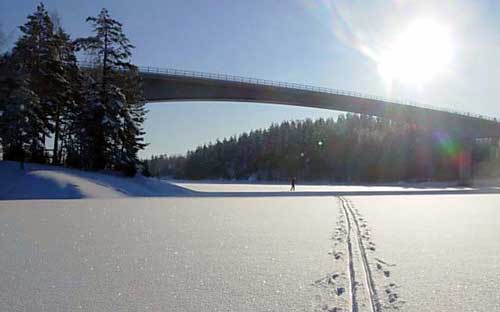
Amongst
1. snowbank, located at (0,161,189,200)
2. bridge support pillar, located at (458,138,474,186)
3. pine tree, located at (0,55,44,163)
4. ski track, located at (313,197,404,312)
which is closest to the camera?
ski track, located at (313,197,404,312)

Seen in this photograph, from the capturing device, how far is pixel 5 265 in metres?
5.95

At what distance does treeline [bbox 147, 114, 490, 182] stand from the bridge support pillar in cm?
105

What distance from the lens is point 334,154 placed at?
101 metres

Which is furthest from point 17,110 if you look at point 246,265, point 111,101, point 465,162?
point 465,162

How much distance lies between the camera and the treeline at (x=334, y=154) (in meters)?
79.5

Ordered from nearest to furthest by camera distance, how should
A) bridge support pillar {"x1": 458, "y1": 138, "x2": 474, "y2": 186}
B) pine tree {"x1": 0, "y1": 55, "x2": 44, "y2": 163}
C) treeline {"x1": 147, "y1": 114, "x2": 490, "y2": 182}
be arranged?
pine tree {"x1": 0, "y1": 55, "x2": 44, "y2": 163}
bridge support pillar {"x1": 458, "y1": 138, "x2": 474, "y2": 186}
treeline {"x1": 147, "y1": 114, "x2": 490, "y2": 182}

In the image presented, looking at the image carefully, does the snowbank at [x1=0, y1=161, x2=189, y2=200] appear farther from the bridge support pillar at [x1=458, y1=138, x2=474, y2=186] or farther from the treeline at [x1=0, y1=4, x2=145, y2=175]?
the bridge support pillar at [x1=458, y1=138, x2=474, y2=186]

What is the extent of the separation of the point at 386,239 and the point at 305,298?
182 inches

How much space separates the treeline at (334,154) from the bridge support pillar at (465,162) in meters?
1.05

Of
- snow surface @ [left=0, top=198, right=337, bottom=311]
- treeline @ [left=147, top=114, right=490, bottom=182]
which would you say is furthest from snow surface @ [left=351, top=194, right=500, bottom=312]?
treeline @ [left=147, top=114, right=490, bottom=182]

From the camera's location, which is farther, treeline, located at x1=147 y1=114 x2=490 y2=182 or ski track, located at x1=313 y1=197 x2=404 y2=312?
treeline, located at x1=147 y1=114 x2=490 y2=182

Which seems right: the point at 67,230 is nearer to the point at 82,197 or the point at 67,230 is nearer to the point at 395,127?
the point at 82,197

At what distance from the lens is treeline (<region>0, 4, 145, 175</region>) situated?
2811 cm

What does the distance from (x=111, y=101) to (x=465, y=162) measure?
41.6m
